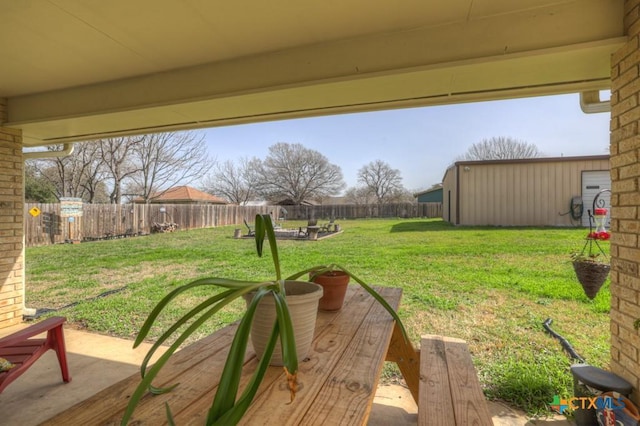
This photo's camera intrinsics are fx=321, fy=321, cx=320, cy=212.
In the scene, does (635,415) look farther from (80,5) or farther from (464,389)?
(80,5)

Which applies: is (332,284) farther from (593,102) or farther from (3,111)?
(3,111)

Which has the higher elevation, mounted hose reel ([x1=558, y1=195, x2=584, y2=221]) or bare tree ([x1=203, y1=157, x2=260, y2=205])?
bare tree ([x1=203, y1=157, x2=260, y2=205])

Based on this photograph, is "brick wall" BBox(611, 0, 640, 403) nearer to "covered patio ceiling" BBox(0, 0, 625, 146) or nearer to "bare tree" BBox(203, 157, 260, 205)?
"covered patio ceiling" BBox(0, 0, 625, 146)

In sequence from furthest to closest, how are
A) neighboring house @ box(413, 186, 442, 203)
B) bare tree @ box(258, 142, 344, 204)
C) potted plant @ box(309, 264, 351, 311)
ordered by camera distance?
bare tree @ box(258, 142, 344, 204)
neighboring house @ box(413, 186, 442, 203)
potted plant @ box(309, 264, 351, 311)

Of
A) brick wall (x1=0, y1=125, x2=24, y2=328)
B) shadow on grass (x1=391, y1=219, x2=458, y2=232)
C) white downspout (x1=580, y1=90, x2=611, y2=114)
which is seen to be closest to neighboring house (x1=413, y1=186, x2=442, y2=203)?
shadow on grass (x1=391, y1=219, x2=458, y2=232)

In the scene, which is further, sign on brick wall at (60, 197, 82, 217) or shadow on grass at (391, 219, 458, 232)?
shadow on grass at (391, 219, 458, 232)

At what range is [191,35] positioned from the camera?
6.66 feet

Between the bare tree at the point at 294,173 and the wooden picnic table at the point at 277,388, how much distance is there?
105 ft

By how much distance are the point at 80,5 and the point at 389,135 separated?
30047 mm

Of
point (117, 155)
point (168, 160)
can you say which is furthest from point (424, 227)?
point (117, 155)

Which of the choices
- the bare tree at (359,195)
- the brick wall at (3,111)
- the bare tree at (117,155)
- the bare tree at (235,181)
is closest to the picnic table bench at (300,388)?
the brick wall at (3,111)

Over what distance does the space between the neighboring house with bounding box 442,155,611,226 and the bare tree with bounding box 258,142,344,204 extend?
22.6 metres

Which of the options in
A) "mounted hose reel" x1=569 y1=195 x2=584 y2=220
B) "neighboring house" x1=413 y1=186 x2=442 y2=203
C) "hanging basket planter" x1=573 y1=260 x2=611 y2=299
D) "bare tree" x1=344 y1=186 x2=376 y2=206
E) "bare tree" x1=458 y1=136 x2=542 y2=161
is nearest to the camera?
"hanging basket planter" x1=573 y1=260 x2=611 y2=299

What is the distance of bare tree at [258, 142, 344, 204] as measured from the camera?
3325 cm
